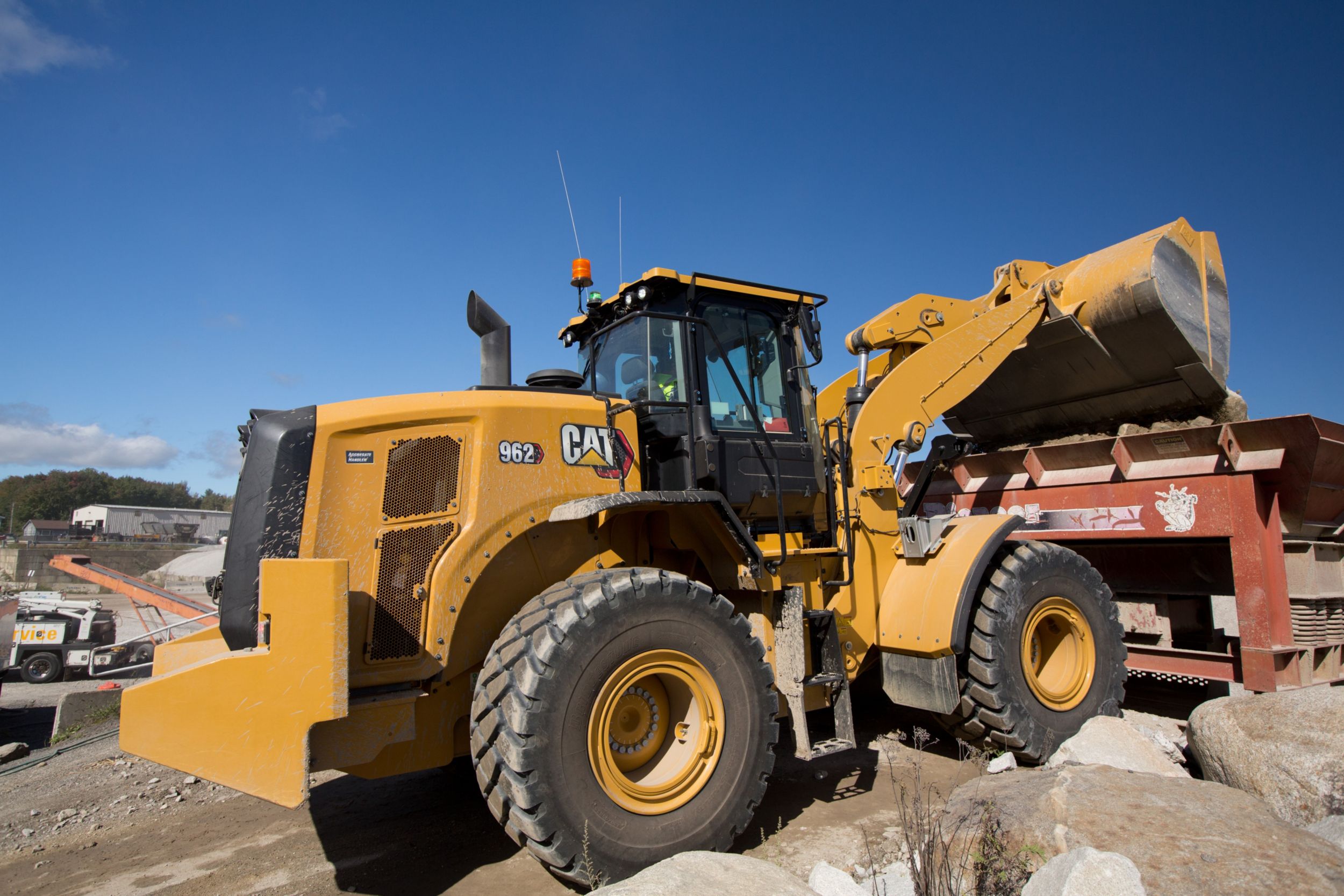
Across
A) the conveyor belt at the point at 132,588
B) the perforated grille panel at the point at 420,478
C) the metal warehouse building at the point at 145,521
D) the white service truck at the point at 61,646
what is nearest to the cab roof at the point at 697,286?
the perforated grille panel at the point at 420,478

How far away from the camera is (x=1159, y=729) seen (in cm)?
561

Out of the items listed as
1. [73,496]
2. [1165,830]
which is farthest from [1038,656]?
[73,496]

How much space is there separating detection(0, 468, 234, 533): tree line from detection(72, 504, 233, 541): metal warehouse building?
367 centimetres

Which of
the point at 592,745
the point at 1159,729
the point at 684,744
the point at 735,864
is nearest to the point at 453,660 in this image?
the point at 592,745

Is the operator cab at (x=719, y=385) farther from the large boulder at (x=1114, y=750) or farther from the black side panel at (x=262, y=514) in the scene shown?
the large boulder at (x=1114, y=750)

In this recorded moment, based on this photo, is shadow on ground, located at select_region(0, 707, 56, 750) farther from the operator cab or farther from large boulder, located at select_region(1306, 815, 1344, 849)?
large boulder, located at select_region(1306, 815, 1344, 849)

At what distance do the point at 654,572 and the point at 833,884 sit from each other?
1517mm

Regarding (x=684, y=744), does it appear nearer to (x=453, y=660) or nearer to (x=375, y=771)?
(x=453, y=660)

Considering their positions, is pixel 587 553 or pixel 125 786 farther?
pixel 125 786

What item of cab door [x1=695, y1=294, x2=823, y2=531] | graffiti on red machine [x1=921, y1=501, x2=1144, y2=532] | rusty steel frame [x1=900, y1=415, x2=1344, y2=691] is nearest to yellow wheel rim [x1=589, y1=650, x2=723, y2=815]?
cab door [x1=695, y1=294, x2=823, y2=531]

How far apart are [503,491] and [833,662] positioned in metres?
2.24

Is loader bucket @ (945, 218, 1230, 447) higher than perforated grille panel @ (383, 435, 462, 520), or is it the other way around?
loader bucket @ (945, 218, 1230, 447)

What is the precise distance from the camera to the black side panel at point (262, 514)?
3.49 meters

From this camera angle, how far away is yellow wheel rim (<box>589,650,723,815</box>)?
356 cm
